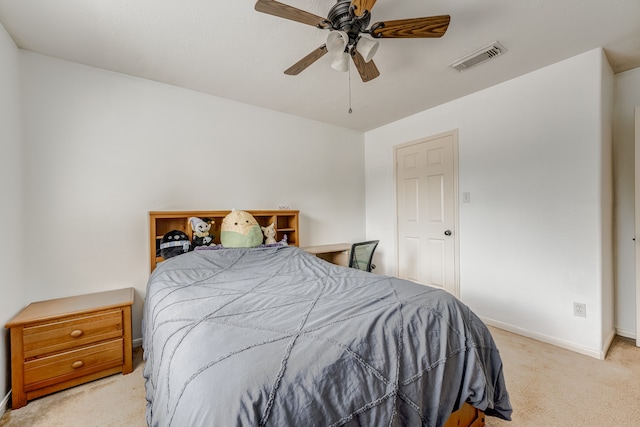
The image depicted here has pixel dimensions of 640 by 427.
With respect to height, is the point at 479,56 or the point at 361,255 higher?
the point at 479,56

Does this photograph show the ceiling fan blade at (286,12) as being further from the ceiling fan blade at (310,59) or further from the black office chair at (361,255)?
the black office chair at (361,255)

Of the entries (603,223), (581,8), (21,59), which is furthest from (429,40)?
(21,59)

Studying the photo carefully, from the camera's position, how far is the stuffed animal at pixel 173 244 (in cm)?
238

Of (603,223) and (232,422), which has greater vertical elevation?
(603,223)

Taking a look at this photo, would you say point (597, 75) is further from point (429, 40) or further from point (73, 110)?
point (73, 110)

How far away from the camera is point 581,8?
1.69m

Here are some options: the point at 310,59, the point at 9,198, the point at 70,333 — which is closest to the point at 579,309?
the point at 310,59

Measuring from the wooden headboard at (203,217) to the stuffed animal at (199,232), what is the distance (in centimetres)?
6

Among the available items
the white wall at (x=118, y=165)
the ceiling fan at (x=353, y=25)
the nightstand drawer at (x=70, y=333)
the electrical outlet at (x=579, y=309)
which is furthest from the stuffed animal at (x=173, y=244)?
the electrical outlet at (x=579, y=309)

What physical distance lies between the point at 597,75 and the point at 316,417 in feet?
10.1

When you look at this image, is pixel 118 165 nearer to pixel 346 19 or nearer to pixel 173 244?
pixel 173 244

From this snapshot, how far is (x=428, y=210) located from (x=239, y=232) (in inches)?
90.0

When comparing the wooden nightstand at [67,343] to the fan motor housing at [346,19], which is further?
the wooden nightstand at [67,343]

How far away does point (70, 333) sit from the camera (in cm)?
182
